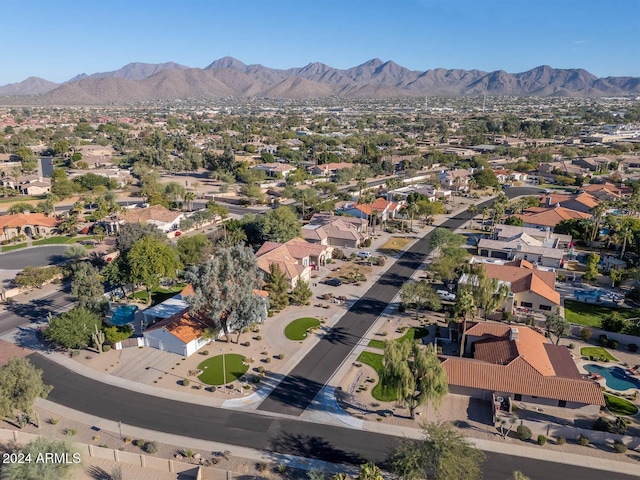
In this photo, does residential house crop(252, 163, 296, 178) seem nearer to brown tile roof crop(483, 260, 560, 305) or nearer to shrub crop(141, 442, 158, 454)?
brown tile roof crop(483, 260, 560, 305)

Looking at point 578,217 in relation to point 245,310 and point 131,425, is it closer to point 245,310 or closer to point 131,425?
point 245,310

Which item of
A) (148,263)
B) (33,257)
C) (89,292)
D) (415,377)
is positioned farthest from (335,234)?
(33,257)

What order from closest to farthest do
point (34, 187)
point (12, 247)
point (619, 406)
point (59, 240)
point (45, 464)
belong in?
point (45, 464)
point (619, 406)
point (12, 247)
point (59, 240)
point (34, 187)

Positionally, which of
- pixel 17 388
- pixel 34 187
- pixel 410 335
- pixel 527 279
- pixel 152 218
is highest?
pixel 34 187

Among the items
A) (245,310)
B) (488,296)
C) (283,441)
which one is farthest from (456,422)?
(245,310)

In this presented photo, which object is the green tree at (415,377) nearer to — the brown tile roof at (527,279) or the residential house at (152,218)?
the brown tile roof at (527,279)

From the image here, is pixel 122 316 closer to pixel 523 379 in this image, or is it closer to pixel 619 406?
pixel 523 379
